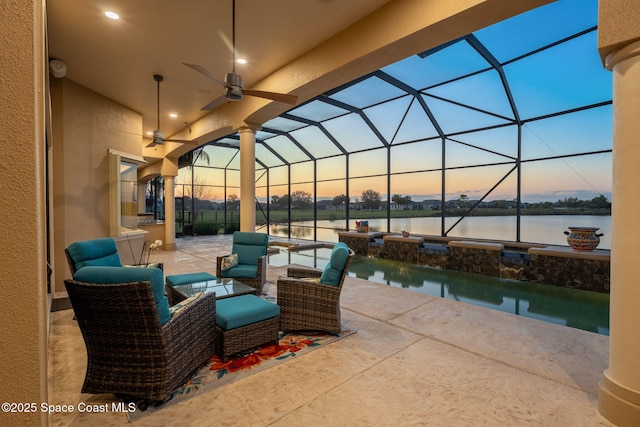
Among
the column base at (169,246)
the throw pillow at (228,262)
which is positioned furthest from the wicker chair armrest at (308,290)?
the column base at (169,246)

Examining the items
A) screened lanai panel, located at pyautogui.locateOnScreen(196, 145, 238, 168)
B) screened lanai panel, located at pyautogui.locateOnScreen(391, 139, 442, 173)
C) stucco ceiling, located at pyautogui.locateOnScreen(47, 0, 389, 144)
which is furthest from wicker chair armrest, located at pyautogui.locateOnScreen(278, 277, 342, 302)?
screened lanai panel, located at pyautogui.locateOnScreen(196, 145, 238, 168)

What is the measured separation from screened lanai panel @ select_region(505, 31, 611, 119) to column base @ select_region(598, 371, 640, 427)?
5.14 m

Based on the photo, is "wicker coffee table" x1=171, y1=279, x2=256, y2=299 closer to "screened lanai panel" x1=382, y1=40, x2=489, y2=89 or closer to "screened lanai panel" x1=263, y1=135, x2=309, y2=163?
"screened lanai panel" x1=382, y1=40, x2=489, y2=89

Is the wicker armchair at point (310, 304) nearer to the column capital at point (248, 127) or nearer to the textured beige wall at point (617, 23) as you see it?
the textured beige wall at point (617, 23)

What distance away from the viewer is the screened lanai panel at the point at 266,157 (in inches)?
479

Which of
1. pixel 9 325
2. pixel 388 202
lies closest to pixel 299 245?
pixel 388 202

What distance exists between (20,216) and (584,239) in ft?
24.5

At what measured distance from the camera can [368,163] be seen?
32.2 feet

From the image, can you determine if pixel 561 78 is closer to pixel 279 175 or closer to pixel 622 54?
pixel 622 54

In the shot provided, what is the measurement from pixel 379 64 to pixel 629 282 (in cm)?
336

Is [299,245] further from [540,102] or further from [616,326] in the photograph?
[616,326]

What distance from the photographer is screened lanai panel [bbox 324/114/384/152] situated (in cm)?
873

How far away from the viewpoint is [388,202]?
30.6ft

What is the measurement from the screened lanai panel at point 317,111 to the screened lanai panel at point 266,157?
12.4ft
